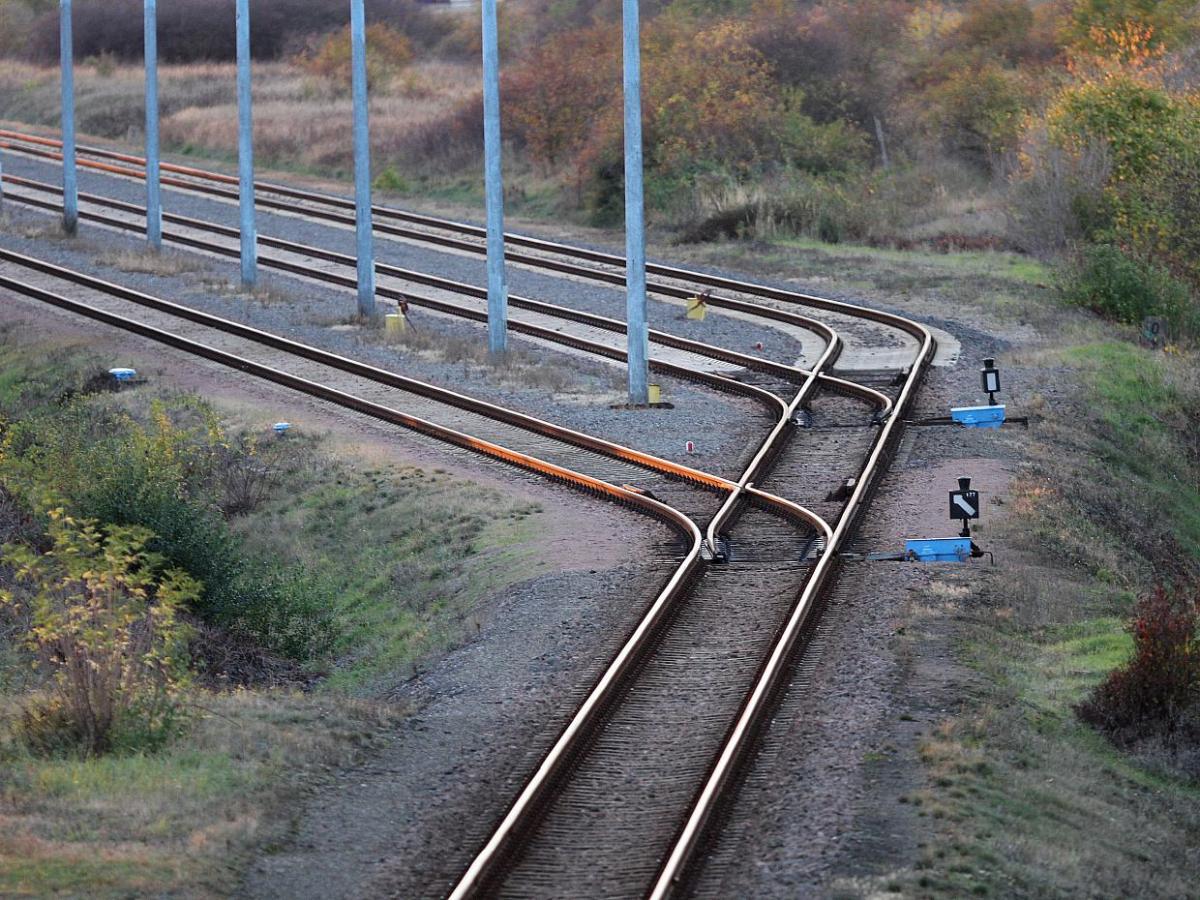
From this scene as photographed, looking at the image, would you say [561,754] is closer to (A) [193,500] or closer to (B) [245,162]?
(A) [193,500]

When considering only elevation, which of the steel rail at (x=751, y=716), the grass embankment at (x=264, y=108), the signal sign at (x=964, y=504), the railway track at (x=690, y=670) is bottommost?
the railway track at (x=690, y=670)

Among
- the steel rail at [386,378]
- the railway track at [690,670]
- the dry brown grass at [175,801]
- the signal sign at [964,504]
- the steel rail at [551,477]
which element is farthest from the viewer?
the steel rail at [386,378]

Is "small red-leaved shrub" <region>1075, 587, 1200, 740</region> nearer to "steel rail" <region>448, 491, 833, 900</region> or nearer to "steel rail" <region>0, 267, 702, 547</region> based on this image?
"steel rail" <region>448, 491, 833, 900</region>

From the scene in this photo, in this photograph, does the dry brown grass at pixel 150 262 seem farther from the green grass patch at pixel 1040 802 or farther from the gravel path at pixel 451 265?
the green grass patch at pixel 1040 802

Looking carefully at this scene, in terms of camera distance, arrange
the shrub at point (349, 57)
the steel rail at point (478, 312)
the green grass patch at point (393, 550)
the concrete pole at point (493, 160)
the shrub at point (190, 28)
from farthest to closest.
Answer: the shrub at point (190, 28), the shrub at point (349, 57), the concrete pole at point (493, 160), the steel rail at point (478, 312), the green grass patch at point (393, 550)

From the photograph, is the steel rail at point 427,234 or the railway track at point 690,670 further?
the steel rail at point 427,234

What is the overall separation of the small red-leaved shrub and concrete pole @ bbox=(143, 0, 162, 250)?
27843mm

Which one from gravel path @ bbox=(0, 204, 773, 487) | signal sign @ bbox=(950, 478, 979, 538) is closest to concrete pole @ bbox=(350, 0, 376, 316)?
gravel path @ bbox=(0, 204, 773, 487)

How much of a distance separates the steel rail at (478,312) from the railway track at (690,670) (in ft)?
5.41

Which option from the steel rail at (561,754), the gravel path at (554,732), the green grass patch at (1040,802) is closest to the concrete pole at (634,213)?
the gravel path at (554,732)

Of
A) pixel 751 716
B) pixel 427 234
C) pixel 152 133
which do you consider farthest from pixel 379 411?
pixel 427 234

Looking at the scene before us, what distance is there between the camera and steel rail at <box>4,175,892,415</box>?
24.5 m

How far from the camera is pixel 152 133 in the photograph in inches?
1446

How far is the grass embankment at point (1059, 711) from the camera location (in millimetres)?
9492
